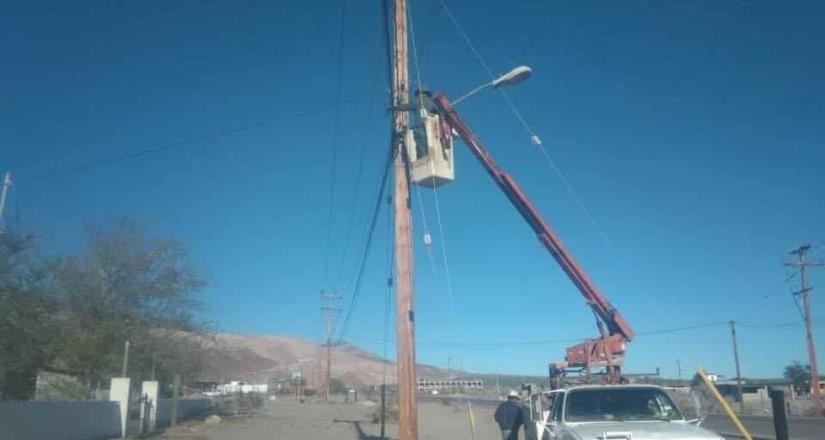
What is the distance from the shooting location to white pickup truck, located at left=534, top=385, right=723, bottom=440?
837cm

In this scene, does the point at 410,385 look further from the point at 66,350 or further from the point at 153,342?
the point at 153,342

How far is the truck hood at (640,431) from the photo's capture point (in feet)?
25.4

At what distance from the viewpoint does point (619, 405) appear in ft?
31.1

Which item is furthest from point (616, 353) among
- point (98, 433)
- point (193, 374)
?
point (193, 374)

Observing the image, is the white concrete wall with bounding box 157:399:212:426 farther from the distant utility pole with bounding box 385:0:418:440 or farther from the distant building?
the distant utility pole with bounding box 385:0:418:440

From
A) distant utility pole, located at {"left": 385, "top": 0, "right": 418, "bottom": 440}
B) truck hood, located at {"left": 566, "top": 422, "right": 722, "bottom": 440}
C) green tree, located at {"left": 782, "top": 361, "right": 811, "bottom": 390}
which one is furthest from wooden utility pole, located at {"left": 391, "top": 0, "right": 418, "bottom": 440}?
green tree, located at {"left": 782, "top": 361, "right": 811, "bottom": 390}

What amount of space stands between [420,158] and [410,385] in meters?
4.20

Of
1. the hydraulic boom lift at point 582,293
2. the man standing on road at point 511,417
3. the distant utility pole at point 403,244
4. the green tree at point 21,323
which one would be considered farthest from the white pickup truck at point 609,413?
the green tree at point 21,323

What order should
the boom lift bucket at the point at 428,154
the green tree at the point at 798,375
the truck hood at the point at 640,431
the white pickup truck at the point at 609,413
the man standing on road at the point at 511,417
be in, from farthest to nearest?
the green tree at the point at 798,375
the man standing on road at the point at 511,417
the boom lift bucket at the point at 428,154
the white pickup truck at the point at 609,413
the truck hood at the point at 640,431

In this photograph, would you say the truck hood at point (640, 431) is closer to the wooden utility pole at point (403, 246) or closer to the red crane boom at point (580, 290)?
the wooden utility pole at point (403, 246)

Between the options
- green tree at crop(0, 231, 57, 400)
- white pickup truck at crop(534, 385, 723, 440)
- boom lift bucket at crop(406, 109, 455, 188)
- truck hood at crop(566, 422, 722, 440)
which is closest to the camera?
truck hood at crop(566, 422, 722, 440)

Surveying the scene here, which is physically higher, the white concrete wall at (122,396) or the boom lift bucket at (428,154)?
the boom lift bucket at (428,154)

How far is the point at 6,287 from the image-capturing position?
2336 cm

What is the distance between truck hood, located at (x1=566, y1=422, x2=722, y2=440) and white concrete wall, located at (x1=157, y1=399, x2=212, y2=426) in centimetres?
2737
